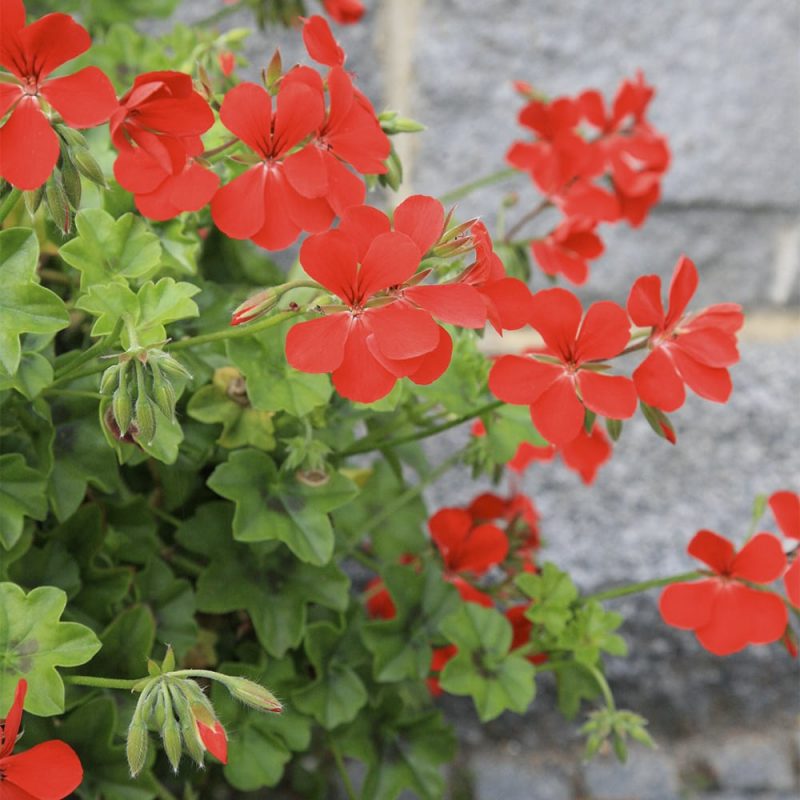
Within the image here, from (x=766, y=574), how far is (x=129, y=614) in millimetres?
509

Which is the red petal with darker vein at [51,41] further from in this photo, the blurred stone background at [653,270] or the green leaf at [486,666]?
the blurred stone background at [653,270]

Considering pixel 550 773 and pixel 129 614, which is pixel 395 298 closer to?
pixel 129 614

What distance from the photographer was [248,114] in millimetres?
765

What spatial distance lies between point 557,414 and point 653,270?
0.89 meters

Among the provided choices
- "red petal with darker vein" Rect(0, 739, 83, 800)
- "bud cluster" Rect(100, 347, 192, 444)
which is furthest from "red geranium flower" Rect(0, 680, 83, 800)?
"bud cluster" Rect(100, 347, 192, 444)

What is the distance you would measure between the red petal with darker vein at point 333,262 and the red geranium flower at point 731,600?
1.24ft

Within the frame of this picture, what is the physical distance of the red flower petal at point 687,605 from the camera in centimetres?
91

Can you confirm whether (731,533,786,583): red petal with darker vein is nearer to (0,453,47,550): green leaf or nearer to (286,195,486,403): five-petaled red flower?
(286,195,486,403): five-petaled red flower

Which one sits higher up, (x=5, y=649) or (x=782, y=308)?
(x=5, y=649)

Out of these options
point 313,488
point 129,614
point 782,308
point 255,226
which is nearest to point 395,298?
point 255,226

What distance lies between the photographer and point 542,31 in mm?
1517

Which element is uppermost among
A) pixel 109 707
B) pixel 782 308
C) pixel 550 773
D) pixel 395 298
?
pixel 395 298

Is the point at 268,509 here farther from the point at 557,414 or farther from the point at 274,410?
the point at 557,414

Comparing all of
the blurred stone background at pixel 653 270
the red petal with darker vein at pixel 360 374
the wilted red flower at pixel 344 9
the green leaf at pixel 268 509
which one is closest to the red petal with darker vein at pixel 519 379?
the red petal with darker vein at pixel 360 374
